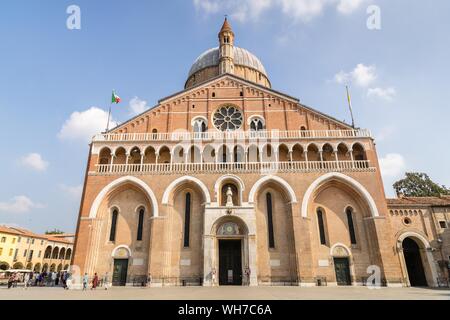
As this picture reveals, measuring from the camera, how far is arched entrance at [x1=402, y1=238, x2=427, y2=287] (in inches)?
824

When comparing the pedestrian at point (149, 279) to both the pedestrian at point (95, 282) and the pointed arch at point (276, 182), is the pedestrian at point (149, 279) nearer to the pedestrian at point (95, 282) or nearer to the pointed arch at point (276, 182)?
the pedestrian at point (95, 282)

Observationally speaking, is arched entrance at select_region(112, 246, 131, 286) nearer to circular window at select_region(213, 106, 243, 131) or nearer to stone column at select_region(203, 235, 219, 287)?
stone column at select_region(203, 235, 219, 287)

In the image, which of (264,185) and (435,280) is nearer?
(435,280)

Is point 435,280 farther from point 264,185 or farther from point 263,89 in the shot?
point 263,89

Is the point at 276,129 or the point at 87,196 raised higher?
the point at 276,129

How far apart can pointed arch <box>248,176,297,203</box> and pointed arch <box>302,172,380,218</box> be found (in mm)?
953

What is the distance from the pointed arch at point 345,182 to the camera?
20.3m

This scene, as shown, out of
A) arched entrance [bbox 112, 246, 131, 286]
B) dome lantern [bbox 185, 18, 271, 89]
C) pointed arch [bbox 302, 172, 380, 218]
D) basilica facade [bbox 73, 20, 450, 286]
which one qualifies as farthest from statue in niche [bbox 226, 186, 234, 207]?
dome lantern [bbox 185, 18, 271, 89]

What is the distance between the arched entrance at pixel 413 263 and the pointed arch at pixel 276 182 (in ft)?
32.5

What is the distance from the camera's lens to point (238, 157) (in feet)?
76.1

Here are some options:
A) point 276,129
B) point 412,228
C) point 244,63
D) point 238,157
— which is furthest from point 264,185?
point 244,63

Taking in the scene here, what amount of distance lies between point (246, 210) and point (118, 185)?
404 inches
